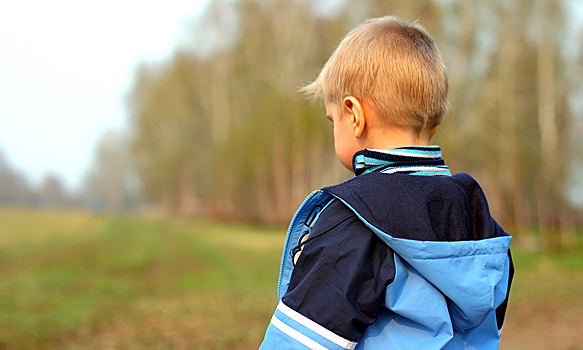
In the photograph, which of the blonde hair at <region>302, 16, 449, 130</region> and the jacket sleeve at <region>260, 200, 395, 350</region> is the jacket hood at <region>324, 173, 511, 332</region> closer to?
the jacket sleeve at <region>260, 200, 395, 350</region>

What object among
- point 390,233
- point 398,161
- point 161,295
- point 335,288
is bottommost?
point 161,295

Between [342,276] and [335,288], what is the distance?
0.10ft

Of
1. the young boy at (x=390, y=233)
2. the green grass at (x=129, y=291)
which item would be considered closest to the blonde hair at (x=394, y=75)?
the young boy at (x=390, y=233)

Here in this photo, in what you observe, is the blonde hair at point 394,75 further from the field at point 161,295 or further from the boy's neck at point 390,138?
the field at point 161,295

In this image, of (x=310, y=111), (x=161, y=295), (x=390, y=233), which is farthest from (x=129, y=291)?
(x=310, y=111)

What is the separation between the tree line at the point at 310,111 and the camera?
575 inches

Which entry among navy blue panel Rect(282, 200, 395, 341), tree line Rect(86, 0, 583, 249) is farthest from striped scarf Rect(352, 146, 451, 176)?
tree line Rect(86, 0, 583, 249)

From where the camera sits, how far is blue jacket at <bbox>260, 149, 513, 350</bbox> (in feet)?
3.35

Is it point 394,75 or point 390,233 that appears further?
point 394,75

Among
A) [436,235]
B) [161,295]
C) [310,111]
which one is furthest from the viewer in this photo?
[310,111]

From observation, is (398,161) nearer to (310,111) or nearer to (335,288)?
(335,288)

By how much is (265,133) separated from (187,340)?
62.0 feet

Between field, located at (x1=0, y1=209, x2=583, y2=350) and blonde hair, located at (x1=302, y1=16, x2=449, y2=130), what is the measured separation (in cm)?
427

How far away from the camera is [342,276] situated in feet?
3.37
